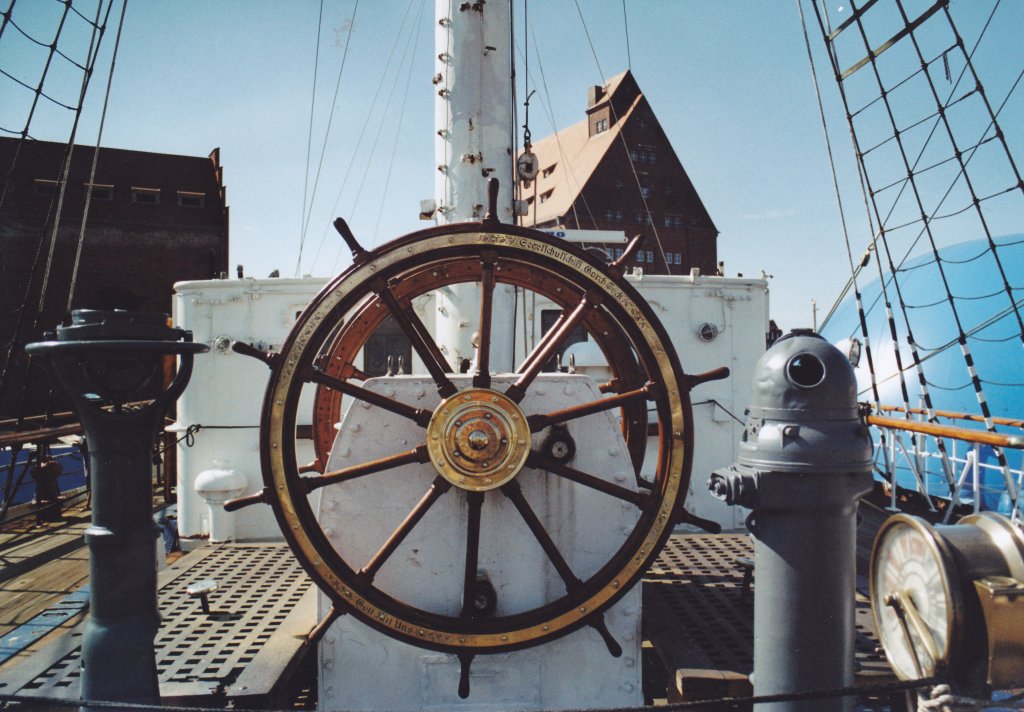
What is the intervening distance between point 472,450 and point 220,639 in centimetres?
151

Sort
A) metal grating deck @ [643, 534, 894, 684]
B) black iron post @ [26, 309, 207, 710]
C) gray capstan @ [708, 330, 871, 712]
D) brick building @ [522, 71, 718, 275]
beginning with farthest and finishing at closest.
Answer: brick building @ [522, 71, 718, 275] → metal grating deck @ [643, 534, 894, 684] → black iron post @ [26, 309, 207, 710] → gray capstan @ [708, 330, 871, 712]

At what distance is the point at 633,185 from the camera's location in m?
26.1

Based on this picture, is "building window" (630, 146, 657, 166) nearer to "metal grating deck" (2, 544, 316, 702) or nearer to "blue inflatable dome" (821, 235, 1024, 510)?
"blue inflatable dome" (821, 235, 1024, 510)

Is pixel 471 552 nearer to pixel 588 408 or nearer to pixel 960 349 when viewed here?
pixel 588 408

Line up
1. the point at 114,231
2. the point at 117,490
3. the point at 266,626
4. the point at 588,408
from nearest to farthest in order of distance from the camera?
the point at 117,490, the point at 588,408, the point at 266,626, the point at 114,231

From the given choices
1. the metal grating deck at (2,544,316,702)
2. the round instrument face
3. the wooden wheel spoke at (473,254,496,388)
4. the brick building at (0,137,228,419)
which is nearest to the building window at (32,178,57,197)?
the brick building at (0,137,228,419)

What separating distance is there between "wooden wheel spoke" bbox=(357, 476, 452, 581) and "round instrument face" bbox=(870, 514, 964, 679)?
129 centimetres

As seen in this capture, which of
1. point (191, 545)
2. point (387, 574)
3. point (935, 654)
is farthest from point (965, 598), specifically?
point (191, 545)

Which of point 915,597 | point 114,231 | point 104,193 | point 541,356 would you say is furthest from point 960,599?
point 104,193

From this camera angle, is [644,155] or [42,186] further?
[644,155]

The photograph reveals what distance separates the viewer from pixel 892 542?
72.3 inches

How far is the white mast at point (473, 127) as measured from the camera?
3.40 meters

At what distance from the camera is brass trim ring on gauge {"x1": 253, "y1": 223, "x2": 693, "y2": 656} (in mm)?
2057

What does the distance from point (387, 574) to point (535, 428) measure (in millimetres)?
722
